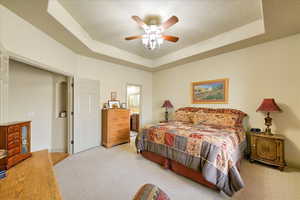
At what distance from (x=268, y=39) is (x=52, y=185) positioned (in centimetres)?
414

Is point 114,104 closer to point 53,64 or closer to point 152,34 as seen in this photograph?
point 53,64

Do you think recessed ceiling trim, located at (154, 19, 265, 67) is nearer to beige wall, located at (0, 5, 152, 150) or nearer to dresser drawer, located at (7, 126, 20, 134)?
beige wall, located at (0, 5, 152, 150)

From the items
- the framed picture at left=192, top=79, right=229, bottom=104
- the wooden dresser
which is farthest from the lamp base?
the wooden dresser

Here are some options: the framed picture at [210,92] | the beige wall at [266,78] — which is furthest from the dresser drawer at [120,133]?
the beige wall at [266,78]

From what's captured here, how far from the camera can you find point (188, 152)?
2119mm

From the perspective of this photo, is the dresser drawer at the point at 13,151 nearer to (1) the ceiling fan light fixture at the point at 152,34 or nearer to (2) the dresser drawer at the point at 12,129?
(2) the dresser drawer at the point at 12,129

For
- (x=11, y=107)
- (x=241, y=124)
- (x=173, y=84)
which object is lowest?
(x=241, y=124)

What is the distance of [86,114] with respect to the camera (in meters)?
3.45

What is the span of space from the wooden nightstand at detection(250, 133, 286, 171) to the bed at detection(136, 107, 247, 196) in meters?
0.32

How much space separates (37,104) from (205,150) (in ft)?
13.3

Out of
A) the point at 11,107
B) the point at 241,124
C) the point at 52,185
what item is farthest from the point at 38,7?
the point at 241,124

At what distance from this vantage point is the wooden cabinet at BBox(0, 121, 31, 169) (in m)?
1.07

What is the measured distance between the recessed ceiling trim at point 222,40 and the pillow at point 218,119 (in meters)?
1.69

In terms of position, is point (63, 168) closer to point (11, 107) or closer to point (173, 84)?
point (11, 107)
